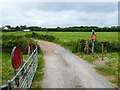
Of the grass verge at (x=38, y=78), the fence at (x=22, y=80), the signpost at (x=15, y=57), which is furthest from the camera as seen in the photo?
the grass verge at (x=38, y=78)

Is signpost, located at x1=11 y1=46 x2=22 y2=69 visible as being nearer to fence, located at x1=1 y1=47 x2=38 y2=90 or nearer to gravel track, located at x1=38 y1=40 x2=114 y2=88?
fence, located at x1=1 y1=47 x2=38 y2=90

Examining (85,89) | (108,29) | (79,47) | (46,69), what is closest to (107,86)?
(85,89)

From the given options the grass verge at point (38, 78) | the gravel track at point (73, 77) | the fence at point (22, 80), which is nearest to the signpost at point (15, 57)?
the fence at point (22, 80)

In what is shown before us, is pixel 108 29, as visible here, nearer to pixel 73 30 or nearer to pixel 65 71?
pixel 73 30

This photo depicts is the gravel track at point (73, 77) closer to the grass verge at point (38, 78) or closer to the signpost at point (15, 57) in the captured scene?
the grass verge at point (38, 78)

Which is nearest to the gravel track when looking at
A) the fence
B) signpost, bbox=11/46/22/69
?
the fence

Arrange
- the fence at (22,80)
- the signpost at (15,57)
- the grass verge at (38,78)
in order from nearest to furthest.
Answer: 1. the fence at (22,80)
2. the signpost at (15,57)
3. the grass verge at (38,78)

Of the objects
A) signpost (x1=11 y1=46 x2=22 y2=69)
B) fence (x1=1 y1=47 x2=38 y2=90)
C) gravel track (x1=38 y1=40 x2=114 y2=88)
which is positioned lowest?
gravel track (x1=38 y1=40 x2=114 y2=88)

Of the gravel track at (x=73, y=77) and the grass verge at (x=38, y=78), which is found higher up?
the grass verge at (x=38, y=78)

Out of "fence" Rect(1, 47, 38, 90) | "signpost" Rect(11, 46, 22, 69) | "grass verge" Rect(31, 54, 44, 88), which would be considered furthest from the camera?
"grass verge" Rect(31, 54, 44, 88)

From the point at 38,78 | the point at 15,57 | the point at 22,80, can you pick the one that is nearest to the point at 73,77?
the point at 38,78

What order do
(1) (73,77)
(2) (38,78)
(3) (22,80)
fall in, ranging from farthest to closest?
(1) (73,77) < (2) (38,78) < (3) (22,80)

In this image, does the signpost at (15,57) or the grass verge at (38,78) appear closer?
the signpost at (15,57)

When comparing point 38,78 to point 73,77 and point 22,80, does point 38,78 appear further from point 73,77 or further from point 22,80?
point 73,77
